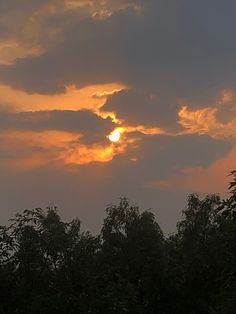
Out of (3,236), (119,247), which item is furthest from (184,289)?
(3,236)

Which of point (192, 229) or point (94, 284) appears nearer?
point (94, 284)

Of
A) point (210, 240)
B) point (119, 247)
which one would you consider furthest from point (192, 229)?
point (119, 247)

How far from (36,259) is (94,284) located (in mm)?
3821

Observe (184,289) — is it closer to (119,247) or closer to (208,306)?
(208,306)

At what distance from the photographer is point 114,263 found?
31.3 meters

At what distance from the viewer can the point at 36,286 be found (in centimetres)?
3056

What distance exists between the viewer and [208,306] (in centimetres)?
2992

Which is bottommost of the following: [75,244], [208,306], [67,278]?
[208,306]

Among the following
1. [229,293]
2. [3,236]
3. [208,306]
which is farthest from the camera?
[3,236]

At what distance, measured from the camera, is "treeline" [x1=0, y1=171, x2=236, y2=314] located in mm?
30094

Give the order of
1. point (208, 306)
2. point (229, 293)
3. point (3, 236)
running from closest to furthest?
point (229, 293) → point (208, 306) → point (3, 236)

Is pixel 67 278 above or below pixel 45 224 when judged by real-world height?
below

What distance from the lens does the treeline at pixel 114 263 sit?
30.1m

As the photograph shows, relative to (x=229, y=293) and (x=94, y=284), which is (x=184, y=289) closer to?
(x=94, y=284)
